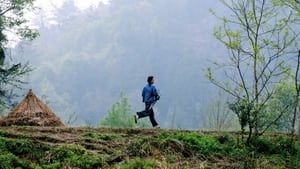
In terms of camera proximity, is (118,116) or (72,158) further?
(118,116)

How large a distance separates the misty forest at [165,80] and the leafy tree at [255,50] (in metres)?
0.03

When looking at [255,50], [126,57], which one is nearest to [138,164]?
[255,50]

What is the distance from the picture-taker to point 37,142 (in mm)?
10125

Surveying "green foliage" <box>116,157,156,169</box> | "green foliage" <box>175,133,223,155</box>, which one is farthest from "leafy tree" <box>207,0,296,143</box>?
"green foliage" <box>116,157,156,169</box>

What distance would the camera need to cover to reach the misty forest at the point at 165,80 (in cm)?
1055

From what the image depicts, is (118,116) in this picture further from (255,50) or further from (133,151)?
(133,151)

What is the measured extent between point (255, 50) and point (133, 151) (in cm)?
437

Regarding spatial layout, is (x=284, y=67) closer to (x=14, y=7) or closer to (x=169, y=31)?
(x=14, y=7)

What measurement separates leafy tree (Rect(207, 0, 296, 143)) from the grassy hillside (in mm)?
832

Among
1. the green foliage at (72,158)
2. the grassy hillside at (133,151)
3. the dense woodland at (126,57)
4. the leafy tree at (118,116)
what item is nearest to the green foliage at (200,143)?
the grassy hillside at (133,151)

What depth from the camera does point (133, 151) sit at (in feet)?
32.4

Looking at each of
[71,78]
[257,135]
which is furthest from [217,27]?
[71,78]

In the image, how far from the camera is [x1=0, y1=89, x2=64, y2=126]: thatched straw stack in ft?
50.2

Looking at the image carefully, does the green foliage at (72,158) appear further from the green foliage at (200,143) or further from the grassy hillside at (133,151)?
the green foliage at (200,143)
